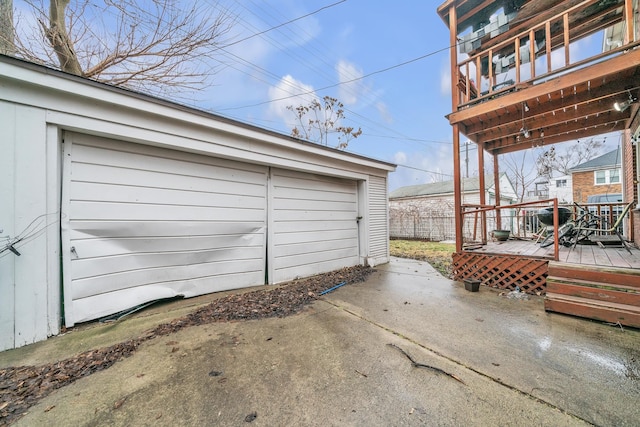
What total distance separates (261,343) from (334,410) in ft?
3.57

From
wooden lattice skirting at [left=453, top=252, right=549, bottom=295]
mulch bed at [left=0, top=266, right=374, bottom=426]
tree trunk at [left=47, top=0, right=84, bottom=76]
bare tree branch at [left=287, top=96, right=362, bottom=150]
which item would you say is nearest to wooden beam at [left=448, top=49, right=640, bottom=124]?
wooden lattice skirting at [left=453, top=252, right=549, bottom=295]

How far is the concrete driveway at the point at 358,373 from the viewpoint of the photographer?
1514 mm

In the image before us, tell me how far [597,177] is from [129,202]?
999 inches

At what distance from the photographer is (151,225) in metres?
3.28

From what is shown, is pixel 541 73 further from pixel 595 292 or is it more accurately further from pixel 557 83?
pixel 595 292

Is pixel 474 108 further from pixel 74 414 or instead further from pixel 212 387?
pixel 74 414

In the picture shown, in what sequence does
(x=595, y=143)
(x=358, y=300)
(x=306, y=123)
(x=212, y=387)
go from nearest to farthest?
(x=212, y=387)
(x=358, y=300)
(x=306, y=123)
(x=595, y=143)

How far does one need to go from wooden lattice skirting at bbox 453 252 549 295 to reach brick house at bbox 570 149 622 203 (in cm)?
1939

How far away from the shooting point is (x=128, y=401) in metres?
1.63

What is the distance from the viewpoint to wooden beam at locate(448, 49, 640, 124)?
133 inches

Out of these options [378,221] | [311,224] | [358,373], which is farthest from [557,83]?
[358,373]

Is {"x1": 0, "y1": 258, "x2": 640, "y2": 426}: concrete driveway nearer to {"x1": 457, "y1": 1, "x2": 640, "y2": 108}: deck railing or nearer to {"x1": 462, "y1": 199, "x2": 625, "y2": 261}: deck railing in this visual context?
{"x1": 462, "y1": 199, "x2": 625, "y2": 261}: deck railing

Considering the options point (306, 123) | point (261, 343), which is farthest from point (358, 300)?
point (306, 123)

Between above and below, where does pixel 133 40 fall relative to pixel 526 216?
above
